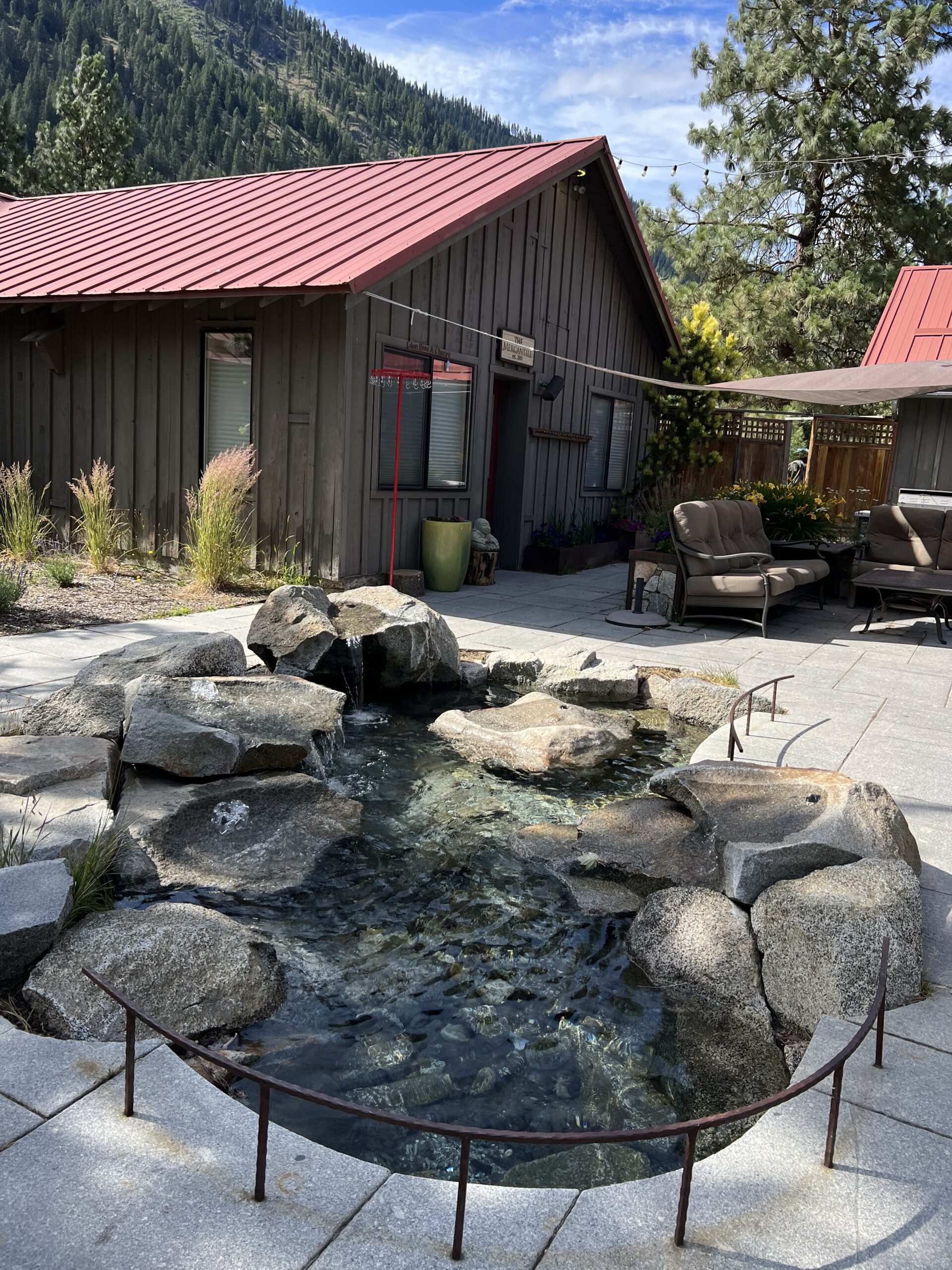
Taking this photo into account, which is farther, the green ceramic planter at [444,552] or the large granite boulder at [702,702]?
the green ceramic planter at [444,552]

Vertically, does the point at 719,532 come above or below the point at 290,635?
above

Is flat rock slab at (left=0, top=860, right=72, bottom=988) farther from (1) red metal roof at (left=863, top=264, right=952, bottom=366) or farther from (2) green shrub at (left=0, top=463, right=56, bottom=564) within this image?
(1) red metal roof at (left=863, top=264, right=952, bottom=366)

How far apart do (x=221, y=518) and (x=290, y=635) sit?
268cm

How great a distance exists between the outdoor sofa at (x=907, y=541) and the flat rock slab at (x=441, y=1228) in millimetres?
8022

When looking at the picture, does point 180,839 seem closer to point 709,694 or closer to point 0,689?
point 0,689

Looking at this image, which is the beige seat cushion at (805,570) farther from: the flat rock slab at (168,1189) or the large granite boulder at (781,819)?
the flat rock slab at (168,1189)

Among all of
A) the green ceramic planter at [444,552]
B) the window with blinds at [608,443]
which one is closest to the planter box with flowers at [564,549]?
the window with blinds at [608,443]

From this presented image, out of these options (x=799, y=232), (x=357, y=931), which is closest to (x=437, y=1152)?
(x=357, y=931)

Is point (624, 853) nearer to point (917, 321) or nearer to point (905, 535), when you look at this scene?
point (905, 535)

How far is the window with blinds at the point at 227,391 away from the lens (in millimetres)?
8406

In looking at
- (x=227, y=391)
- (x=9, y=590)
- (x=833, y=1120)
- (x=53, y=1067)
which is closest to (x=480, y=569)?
(x=227, y=391)

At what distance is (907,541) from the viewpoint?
30.6 ft

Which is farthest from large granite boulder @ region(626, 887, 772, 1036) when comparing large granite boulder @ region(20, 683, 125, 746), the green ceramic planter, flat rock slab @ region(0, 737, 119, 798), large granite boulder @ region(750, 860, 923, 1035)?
the green ceramic planter

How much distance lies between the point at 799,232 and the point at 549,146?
1270cm
